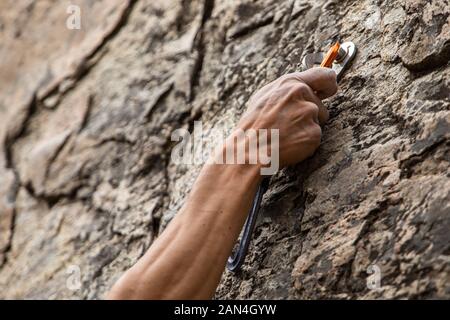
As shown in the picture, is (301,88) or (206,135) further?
(206,135)

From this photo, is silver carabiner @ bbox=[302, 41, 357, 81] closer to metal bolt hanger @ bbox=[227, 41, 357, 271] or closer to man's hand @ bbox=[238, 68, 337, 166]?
metal bolt hanger @ bbox=[227, 41, 357, 271]

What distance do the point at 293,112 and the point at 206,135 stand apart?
61cm

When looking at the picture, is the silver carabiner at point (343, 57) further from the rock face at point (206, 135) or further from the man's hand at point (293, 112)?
the man's hand at point (293, 112)

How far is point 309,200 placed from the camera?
1.73 m

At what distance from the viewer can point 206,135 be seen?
2234mm

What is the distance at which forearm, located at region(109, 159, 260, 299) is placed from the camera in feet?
5.02

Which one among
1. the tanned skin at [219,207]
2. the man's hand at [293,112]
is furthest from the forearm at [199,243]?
the man's hand at [293,112]

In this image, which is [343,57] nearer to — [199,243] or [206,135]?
[206,135]

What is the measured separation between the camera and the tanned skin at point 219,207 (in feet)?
5.03

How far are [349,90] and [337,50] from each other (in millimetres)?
114

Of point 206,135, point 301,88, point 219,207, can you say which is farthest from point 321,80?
point 206,135

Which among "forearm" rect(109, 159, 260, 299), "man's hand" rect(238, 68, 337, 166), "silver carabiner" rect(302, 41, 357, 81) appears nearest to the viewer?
"forearm" rect(109, 159, 260, 299)

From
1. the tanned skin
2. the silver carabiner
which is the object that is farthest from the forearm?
the silver carabiner

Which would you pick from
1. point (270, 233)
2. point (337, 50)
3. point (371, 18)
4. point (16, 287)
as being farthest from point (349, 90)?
point (16, 287)
